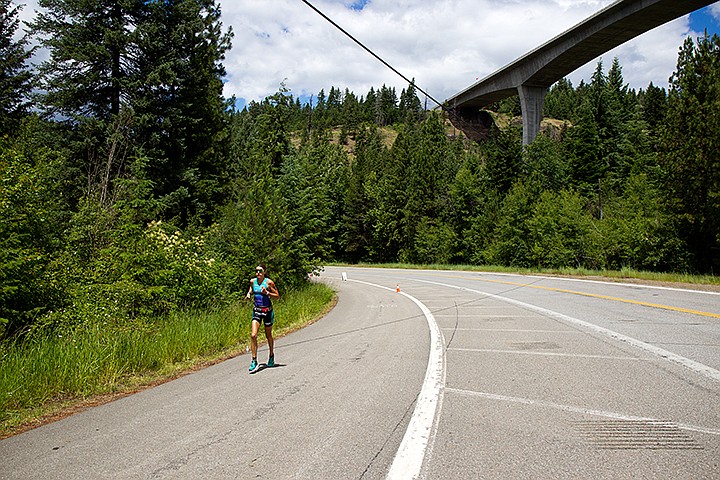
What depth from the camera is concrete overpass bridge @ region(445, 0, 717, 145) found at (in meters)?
32.0

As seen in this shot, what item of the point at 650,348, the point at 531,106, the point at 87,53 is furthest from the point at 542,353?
the point at 531,106

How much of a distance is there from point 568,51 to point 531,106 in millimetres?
8038

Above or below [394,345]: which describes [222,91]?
above

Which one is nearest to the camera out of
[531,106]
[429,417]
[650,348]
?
[429,417]

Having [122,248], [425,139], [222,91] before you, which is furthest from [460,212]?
[122,248]

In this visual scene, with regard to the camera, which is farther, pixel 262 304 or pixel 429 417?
pixel 262 304

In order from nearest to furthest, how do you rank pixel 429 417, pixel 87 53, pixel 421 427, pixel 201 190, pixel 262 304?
1. pixel 421 427
2. pixel 429 417
3. pixel 262 304
4. pixel 87 53
5. pixel 201 190

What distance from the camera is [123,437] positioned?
432 centimetres

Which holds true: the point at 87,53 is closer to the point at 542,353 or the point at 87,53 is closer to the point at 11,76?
the point at 11,76

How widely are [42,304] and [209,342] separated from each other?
3.40 m

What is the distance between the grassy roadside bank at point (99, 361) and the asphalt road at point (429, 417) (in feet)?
2.00

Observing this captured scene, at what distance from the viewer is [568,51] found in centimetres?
3862

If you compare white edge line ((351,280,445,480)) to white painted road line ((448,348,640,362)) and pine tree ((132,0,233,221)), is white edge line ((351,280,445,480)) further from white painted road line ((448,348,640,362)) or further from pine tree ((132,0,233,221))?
pine tree ((132,0,233,221))

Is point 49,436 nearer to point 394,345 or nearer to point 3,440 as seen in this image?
point 3,440
